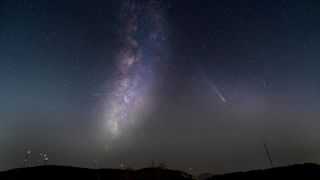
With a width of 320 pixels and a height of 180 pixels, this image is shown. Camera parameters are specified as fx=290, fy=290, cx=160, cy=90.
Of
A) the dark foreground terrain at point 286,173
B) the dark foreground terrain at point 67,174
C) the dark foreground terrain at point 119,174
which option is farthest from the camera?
the dark foreground terrain at point 67,174

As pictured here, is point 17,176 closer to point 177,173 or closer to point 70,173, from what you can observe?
point 70,173

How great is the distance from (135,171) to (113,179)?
15.2 ft

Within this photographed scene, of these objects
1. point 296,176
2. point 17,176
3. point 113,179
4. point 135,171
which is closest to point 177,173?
point 135,171

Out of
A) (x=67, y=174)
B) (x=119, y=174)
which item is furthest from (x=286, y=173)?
(x=67, y=174)

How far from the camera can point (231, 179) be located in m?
41.6

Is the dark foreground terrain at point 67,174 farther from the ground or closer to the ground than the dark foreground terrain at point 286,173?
farther from the ground

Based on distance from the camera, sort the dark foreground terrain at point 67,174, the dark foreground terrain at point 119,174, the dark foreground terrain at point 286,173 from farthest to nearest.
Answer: the dark foreground terrain at point 67,174 < the dark foreground terrain at point 119,174 < the dark foreground terrain at point 286,173

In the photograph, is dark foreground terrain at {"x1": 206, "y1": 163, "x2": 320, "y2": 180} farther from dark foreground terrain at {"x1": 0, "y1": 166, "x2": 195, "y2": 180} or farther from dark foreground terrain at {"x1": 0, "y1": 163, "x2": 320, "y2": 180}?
dark foreground terrain at {"x1": 0, "y1": 166, "x2": 195, "y2": 180}

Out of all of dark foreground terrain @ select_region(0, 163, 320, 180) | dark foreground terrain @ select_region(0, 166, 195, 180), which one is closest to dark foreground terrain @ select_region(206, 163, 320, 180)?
dark foreground terrain @ select_region(0, 163, 320, 180)

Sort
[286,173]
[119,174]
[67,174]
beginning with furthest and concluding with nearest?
[67,174] → [119,174] → [286,173]

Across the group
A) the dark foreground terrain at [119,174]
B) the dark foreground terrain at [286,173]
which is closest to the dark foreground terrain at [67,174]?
the dark foreground terrain at [119,174]

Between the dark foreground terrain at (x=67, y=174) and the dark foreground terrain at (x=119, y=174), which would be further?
the dark foreground terrain at (x=67, y=174)

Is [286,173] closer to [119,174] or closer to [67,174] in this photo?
[119,174]

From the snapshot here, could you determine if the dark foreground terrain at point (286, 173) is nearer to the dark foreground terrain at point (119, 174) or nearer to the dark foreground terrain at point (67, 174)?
the dark foreground terrain at point (119, 174)
